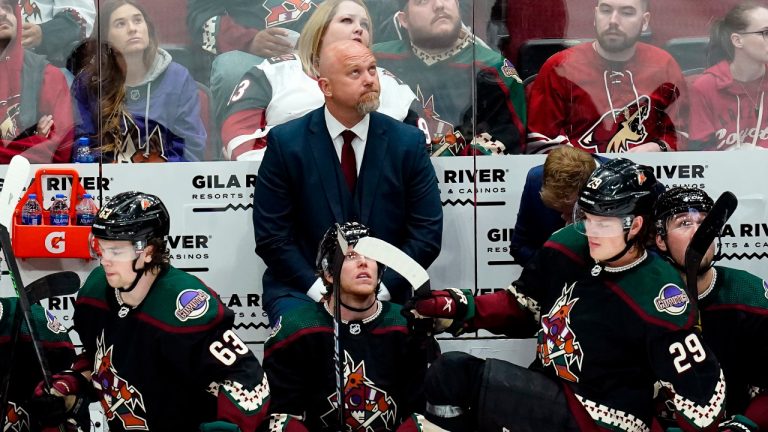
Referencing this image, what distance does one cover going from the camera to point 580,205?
4.00m

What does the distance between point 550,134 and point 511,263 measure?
0.58m

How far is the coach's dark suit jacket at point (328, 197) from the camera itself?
495cm

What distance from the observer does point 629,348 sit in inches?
151

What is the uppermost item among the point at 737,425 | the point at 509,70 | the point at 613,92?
the point at 509,70

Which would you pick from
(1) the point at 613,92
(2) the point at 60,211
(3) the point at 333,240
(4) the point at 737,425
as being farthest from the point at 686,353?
(2) the point at 60,211

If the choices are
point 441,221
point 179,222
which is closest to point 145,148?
point 179,222

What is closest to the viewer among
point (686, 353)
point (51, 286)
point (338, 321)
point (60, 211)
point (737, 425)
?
point (686, 353)

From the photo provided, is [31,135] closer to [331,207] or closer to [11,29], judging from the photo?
[11,29]

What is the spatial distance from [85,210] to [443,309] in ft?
6.11

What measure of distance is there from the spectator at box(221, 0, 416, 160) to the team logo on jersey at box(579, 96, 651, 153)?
81 cm

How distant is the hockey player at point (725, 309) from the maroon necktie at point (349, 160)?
127 cm

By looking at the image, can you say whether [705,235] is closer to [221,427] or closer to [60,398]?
[221,427]

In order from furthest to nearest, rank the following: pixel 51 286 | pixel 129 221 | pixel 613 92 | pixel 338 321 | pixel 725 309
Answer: pixel 613 92 → pixel 725 309 → pixel 51 286 → pixel 338 321 → pixel 129 221

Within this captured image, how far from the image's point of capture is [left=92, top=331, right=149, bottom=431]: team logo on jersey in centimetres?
404
